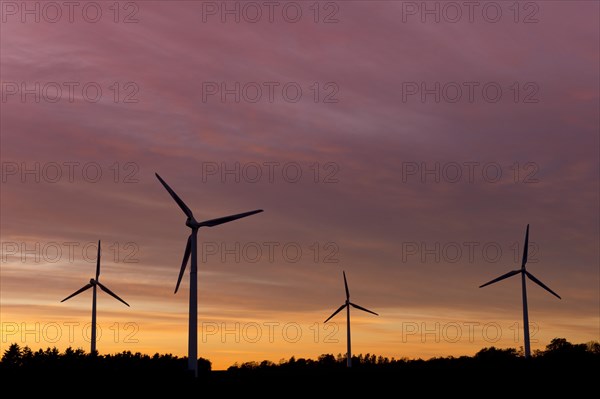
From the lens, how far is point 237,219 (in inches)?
3927

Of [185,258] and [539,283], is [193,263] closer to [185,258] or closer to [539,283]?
[185,258]

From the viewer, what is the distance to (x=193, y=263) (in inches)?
3649

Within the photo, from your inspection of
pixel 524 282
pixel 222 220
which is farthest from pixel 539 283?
pixel 222 220

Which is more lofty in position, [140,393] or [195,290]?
[195,290]

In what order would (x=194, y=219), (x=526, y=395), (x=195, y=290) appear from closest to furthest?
(x=195, y=290) < (x=194, y=219) < (x=526, y=395)

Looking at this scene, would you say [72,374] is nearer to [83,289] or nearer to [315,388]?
[83,289]

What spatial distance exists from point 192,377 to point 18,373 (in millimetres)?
69849

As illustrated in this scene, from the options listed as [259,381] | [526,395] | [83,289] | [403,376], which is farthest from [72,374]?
[526,395]

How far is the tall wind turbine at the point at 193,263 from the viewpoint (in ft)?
291

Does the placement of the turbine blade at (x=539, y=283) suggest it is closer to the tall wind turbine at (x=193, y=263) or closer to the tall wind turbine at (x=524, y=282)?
→ the tall wind turbine at (x=524, y=282)

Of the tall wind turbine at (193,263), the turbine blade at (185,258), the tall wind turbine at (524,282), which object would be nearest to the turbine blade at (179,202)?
the tall wind turbine at (193,263)

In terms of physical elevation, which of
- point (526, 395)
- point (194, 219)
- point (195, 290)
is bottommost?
point (526, 395)

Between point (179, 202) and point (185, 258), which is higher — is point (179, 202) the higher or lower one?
the higher one

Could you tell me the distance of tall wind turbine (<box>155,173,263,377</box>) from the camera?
8882 centimetres
